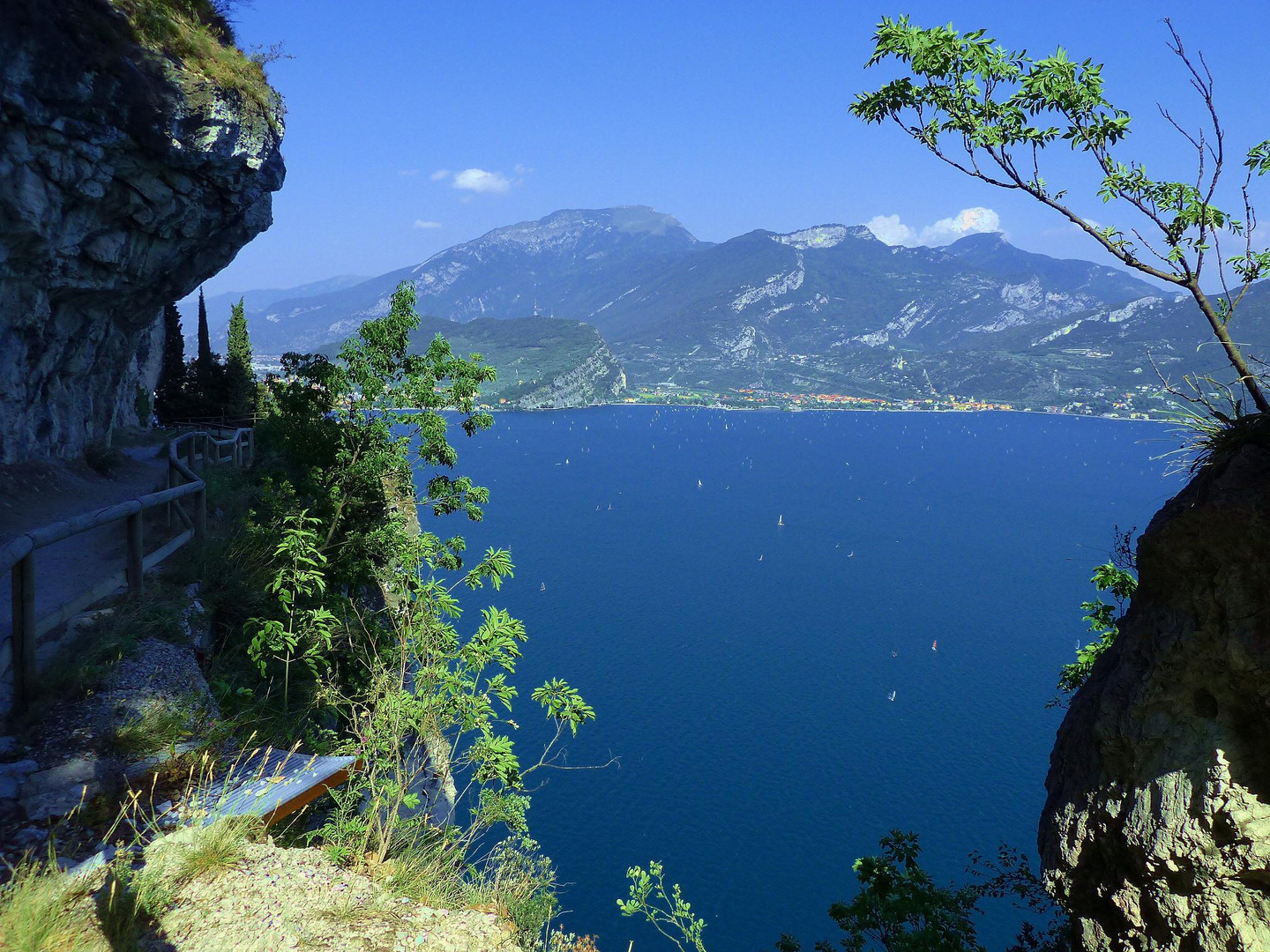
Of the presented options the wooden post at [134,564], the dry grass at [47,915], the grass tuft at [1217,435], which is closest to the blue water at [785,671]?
the grass tuft at [1217,435]

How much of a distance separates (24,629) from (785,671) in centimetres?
4730

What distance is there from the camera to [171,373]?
37.6m

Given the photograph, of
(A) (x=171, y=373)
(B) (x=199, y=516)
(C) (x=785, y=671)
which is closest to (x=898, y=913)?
(B) (x=199, y=516)

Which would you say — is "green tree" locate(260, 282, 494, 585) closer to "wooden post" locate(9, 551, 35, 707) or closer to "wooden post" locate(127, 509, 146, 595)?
"wooden post" locate(127, 509, 146, 595)

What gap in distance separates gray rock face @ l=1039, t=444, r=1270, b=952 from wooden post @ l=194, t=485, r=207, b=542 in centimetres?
1000

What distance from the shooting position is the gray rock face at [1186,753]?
4582 millimetres

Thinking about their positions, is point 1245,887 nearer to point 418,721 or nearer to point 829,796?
point 418,721

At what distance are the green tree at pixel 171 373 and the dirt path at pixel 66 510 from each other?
405 inches

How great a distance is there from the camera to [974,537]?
8469 cm

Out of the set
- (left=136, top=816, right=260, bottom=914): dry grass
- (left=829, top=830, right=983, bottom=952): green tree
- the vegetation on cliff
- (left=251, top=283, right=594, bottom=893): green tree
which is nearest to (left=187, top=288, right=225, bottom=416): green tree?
the vegetation on cliff

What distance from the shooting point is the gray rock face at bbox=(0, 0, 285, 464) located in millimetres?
15797

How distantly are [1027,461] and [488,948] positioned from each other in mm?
162363

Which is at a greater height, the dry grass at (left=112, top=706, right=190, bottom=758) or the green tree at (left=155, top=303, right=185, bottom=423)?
the green tree at (left=155, top=303, right=185, bottom=423)

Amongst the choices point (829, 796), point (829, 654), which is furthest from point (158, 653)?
point (829, 654)
